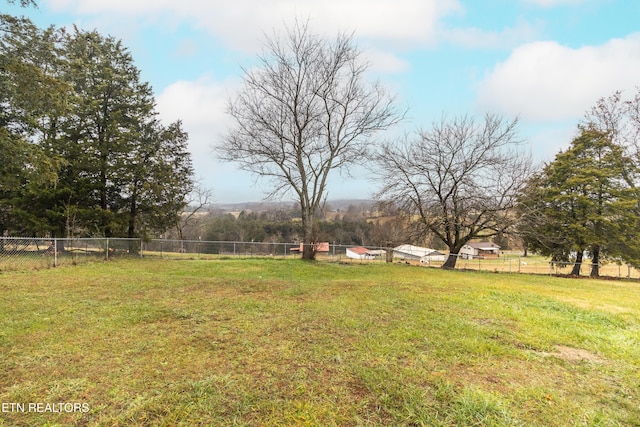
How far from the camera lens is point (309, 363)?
2895 mm

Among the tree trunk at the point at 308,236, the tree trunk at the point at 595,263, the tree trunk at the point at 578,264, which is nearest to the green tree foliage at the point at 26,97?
the tree trunk at the point at 308,236

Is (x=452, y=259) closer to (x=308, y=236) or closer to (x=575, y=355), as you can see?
(x=308, y=236)

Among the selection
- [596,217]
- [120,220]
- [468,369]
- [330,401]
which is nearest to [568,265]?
[596,217]

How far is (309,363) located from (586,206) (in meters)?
20.3

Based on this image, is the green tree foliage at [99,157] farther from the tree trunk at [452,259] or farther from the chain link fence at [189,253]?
the tree trunk at [452,259]

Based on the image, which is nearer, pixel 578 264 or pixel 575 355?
pixel 575 355

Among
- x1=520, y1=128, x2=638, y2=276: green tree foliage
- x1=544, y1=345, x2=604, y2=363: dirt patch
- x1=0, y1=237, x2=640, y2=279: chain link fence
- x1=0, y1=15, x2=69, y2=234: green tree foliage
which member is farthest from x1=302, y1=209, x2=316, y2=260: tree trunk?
x1=544, y1=345, x2=604, y2=363: dirt patch

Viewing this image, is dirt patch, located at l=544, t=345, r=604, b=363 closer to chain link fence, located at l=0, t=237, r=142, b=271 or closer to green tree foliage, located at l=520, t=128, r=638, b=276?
chain link fence, located at l=0, t=237, r=142, b=271

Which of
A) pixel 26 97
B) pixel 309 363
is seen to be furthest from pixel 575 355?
pixel 26 97

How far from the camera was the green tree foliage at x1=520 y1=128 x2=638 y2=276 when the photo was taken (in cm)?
1614

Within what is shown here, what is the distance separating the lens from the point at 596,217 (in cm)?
1622

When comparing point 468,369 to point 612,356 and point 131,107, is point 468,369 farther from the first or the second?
point 131,107

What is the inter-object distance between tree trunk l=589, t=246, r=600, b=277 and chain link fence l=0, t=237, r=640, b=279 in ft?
0.95

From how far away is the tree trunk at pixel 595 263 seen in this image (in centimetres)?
1670
